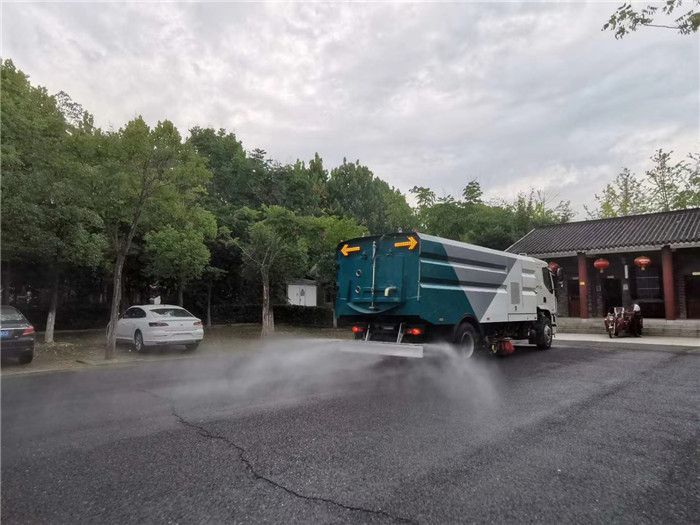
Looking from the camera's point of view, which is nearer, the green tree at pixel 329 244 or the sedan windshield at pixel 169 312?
the sedan windshield at pixel 169 312

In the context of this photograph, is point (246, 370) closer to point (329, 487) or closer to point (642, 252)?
point (329, 487)

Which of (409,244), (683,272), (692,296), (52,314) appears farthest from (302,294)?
(409,244)

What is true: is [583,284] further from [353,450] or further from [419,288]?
[353,450]

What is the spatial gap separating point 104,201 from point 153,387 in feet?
20.8

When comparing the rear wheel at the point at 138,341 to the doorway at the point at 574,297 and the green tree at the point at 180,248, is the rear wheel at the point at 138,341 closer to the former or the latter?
the green tree at the point at 180,248

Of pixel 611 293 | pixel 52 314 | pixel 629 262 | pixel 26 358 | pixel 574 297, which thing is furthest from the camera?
pixel 574 297

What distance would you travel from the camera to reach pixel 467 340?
31.0ft

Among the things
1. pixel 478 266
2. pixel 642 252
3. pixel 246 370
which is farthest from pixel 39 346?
pixel 642 252

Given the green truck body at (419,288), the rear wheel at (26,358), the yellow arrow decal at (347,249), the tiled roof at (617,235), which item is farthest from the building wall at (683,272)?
the rear wheel at (26,358)

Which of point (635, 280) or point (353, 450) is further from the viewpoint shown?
point (635, 280)

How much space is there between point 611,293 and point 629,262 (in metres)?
1.79

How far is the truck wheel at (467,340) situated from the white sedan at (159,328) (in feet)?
25.8

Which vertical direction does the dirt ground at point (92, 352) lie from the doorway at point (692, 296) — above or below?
below

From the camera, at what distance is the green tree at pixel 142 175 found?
11.1 metres
